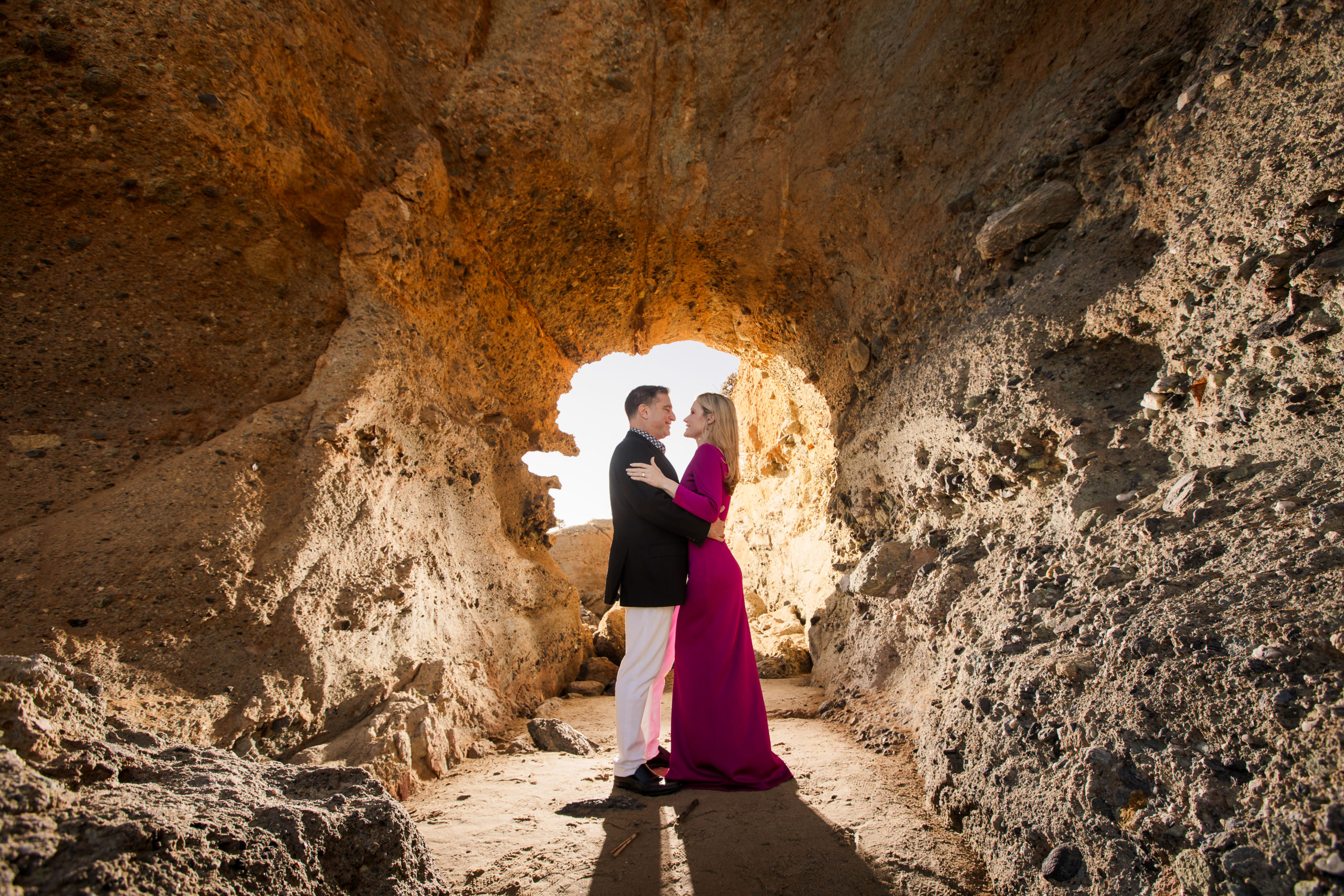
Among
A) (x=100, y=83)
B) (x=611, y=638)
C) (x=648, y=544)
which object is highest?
(x=100, y=83)

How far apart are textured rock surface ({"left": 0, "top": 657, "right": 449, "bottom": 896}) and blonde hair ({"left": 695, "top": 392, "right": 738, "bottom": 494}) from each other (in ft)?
6.56

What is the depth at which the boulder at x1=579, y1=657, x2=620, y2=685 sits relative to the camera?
15.6 ft

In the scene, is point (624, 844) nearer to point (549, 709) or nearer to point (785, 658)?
point (549, 709)

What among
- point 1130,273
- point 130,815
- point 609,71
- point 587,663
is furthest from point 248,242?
point 1130,273

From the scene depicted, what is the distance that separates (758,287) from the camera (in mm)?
4762

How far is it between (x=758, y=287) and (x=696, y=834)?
12.1ft

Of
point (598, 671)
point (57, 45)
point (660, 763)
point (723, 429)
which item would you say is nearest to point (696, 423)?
point (723, 429)

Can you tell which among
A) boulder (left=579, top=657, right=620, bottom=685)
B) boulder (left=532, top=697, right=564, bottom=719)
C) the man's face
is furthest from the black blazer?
boulder (left=579, top=657, right=620, bottom=685)

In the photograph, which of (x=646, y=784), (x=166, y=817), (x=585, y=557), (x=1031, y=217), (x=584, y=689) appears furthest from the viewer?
(x=585, y=557)

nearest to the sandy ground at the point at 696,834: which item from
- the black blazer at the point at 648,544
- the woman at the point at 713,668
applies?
the woman at the point at 713,668

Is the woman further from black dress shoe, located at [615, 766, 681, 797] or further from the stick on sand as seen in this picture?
the stick on sand

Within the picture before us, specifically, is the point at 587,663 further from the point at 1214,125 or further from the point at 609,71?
the point at 1214,125

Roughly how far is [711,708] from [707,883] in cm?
91

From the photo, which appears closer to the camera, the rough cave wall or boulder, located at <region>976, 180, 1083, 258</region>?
the rough cave wall
